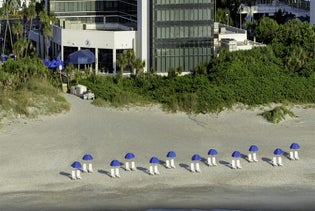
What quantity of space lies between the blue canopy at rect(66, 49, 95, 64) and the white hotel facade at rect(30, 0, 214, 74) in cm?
181

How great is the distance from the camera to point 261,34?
8944cm

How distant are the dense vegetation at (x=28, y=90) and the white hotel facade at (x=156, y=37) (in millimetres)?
7570

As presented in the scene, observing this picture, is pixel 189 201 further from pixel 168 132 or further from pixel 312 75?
pixel 312 75

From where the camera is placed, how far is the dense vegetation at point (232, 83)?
6869 cm

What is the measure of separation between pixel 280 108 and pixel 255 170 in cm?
1459

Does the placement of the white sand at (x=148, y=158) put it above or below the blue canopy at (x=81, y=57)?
below

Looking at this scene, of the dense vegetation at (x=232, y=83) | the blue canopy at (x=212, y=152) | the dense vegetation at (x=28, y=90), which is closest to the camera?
the blue canopy at (x=212, y=152)

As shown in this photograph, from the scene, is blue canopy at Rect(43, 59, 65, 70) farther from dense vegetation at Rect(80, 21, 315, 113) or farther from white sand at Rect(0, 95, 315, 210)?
white sand at Rect(0, 95, 315, 210)

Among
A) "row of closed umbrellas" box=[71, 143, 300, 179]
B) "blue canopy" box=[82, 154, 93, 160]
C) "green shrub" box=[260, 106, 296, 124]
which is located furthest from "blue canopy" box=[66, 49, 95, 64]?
"blue canopy" box=[82, 154, 93, 160]

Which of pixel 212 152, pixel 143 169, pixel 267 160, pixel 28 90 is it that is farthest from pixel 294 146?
pixel 28 90

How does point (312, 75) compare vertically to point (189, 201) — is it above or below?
above

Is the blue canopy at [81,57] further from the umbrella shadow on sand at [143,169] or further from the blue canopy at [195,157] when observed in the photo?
the blue canopy at [195,157]

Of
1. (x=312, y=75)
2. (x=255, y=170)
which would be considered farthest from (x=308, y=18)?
(x=255, y=170)

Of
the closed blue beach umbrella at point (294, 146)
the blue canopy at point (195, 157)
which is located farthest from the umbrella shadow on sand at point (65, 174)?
the closed blue beach umbrella at point (294, 146)
